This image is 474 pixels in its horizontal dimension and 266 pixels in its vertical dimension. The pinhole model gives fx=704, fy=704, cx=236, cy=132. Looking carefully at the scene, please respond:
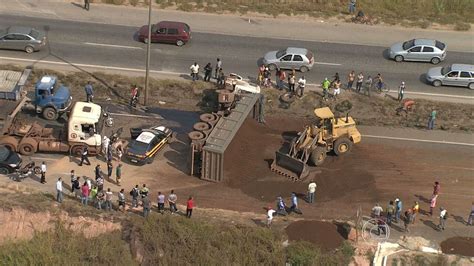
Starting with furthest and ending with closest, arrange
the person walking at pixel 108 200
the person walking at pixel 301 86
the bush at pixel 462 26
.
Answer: the bush at pixel 462 26 → the person walking at pixel 301 86 → the person walking at pixel 108 200

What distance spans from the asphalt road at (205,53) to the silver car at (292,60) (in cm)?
75

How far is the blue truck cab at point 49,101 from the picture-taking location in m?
39.0

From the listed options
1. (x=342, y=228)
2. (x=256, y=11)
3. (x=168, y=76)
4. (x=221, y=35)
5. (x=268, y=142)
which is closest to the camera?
(x=342, y=228)

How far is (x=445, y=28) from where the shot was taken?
169 ft

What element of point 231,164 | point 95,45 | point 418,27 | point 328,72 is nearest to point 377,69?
point 328,72

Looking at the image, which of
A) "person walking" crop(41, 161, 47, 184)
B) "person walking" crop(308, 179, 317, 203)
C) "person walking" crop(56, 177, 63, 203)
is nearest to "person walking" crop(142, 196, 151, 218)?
"person walking" crop(56, 177, 63, 203)

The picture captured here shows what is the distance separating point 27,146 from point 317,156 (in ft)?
48.5

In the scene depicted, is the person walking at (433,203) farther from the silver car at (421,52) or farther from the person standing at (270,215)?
the silver car at (421,52)

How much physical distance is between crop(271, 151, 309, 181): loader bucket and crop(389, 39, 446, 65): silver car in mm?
14859

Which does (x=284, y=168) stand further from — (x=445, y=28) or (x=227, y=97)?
(x=445, y=28)

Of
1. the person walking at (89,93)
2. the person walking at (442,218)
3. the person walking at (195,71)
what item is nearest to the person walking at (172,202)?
the person walking at (89,93)

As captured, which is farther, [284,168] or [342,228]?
[284,168]

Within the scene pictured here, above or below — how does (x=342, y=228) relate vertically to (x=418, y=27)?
below

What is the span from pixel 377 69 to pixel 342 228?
56.0ft
